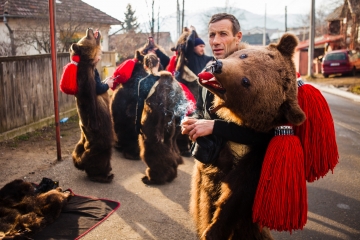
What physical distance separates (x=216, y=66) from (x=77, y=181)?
12.8 feet

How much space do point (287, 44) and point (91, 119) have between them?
11.1ft

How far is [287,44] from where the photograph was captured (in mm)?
2262

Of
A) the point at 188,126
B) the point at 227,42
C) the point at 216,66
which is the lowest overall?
the point at 188,126

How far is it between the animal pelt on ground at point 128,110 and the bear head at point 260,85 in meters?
4.31

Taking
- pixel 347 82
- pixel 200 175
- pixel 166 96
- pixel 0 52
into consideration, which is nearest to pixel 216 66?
pixel 200 175

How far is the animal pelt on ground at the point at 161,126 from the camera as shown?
15.9 ft

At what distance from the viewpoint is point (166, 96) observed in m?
4.84

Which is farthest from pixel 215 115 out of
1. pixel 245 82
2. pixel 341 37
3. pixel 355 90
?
pixel 341 37

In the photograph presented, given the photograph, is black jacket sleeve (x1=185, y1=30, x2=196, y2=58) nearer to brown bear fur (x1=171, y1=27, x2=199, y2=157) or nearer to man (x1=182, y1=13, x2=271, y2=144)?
brown bear fur (x1=171, y1=27, x2=199, y2=157)

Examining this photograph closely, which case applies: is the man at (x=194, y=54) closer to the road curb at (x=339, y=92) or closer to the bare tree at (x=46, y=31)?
the bare tree at (x=46, y=31)

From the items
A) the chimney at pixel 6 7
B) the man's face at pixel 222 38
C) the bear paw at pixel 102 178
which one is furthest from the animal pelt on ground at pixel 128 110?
the chimney at pixel 6 7

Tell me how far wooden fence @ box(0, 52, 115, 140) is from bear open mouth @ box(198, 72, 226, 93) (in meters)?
6.34

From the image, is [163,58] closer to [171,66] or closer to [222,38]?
[171,66]

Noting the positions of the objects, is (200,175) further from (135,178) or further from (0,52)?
(0,52)
